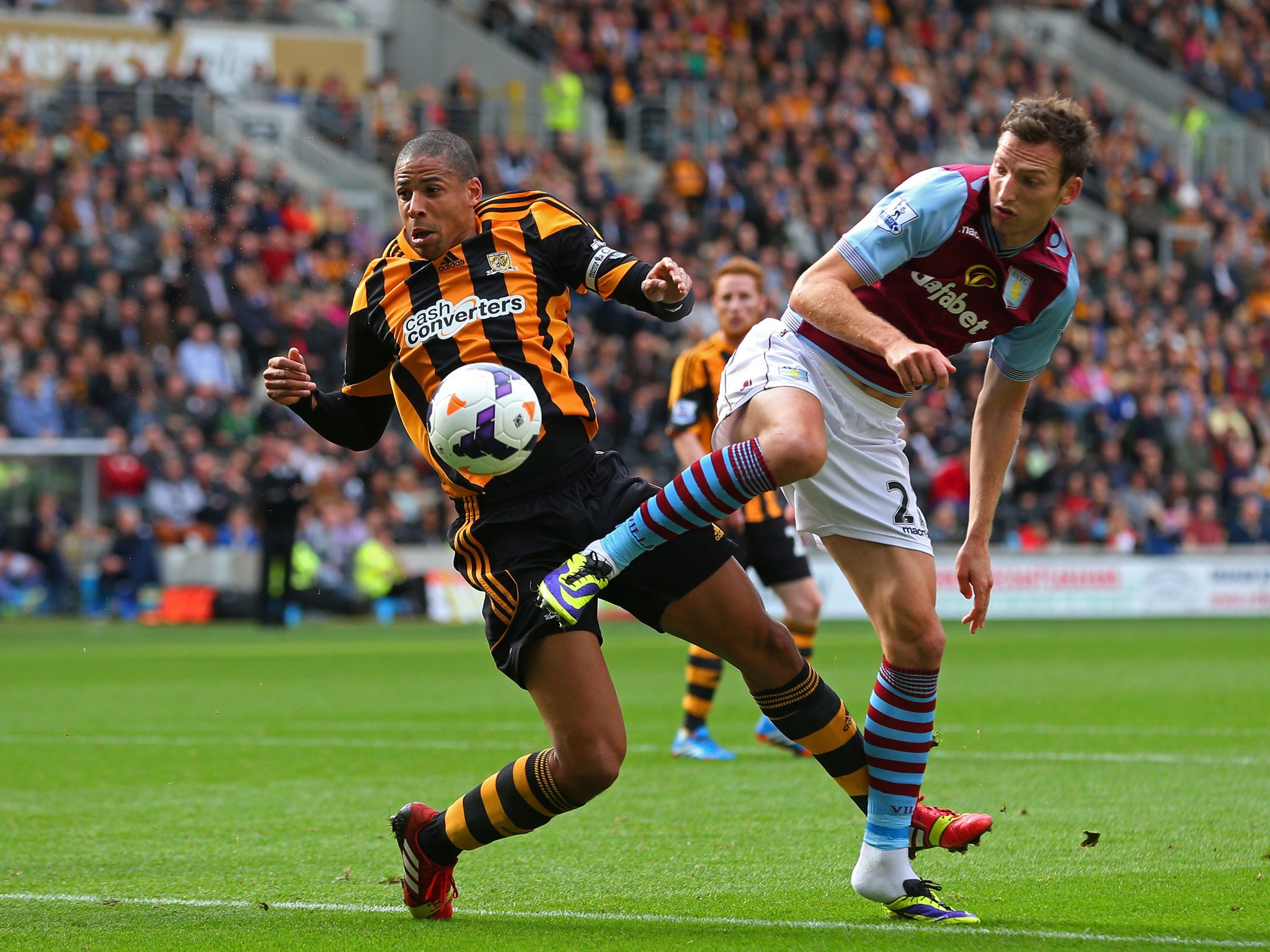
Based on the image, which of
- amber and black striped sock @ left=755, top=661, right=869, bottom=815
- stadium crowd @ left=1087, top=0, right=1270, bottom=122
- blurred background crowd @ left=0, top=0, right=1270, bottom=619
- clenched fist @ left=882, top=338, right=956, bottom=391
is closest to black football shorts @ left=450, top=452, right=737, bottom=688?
amber and black striped sock @ left=755, top=661, right=869, bottom=815

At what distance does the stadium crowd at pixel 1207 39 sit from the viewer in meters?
38.5

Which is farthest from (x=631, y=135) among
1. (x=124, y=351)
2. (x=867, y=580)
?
(x=867, y=580)

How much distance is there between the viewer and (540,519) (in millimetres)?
5125

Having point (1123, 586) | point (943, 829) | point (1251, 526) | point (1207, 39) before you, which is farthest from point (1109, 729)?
point (1207, 39)

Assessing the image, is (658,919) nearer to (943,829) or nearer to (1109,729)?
(943,829)

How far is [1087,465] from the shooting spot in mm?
25500

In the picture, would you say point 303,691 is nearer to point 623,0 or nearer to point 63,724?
point 63,724

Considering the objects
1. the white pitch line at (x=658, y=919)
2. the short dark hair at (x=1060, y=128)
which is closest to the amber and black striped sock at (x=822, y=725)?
the white pitch line at (x=658, y=919)

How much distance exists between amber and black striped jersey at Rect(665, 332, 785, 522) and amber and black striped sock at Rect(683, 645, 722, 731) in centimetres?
89

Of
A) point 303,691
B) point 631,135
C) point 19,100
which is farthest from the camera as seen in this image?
point 631,135

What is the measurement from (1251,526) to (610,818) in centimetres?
1963

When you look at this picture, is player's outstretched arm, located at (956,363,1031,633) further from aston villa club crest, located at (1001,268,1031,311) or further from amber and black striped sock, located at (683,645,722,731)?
amber and black striped sock, located at (683,645,722,731)

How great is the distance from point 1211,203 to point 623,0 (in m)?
11.9

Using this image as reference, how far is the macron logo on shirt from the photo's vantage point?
514 centimetres
